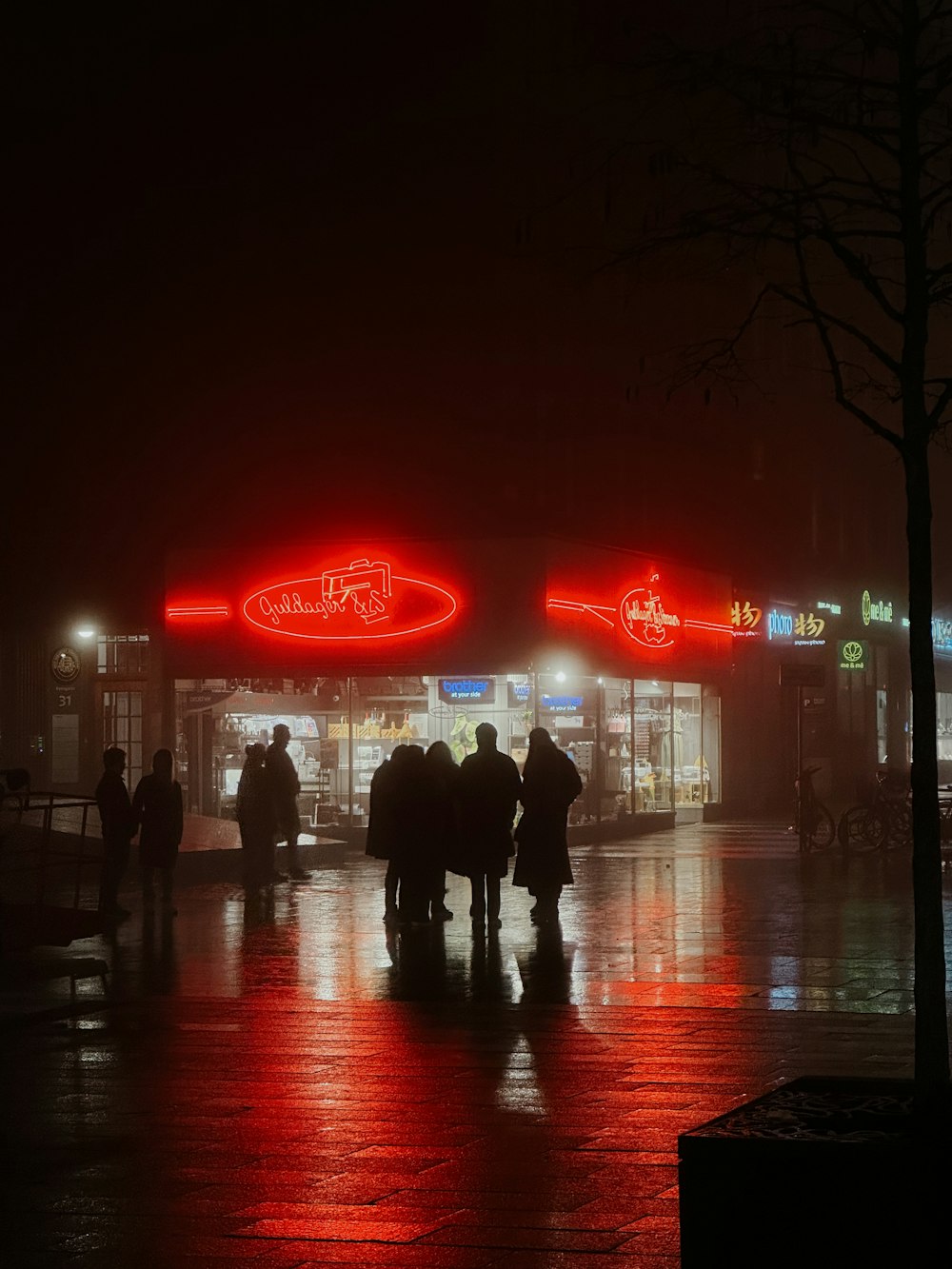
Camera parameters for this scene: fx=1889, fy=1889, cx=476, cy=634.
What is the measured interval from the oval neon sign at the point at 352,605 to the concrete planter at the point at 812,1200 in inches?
1049


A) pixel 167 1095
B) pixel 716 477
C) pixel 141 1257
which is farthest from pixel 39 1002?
pixel 716 477

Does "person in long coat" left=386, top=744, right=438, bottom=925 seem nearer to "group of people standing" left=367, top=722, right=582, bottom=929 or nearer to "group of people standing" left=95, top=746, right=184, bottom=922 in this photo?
"group of people standing" left=367, top=722, right=582, bottom=929

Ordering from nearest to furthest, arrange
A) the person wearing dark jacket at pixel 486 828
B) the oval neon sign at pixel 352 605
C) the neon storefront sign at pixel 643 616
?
the person wearing dark jacket at pixel 486 828
the oval neon sign at pixel 352 605
the neon storefront sign at pixel 643 616

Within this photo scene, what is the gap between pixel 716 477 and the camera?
43.6m

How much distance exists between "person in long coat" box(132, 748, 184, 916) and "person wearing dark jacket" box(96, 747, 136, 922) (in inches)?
6.3

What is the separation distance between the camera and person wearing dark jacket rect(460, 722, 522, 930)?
1759cm

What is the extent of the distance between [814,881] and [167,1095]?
14.7 m

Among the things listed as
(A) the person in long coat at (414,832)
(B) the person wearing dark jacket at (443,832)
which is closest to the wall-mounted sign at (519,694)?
(B) the person wearing dark jacket at (443,832)

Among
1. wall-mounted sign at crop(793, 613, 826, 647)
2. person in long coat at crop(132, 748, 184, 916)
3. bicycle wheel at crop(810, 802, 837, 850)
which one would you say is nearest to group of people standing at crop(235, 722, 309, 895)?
person in long coat at crop(132, 748, 184, 916)

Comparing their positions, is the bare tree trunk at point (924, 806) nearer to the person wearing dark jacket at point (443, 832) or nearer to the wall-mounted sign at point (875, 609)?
the person wearing dark jacket at point (443, 832)

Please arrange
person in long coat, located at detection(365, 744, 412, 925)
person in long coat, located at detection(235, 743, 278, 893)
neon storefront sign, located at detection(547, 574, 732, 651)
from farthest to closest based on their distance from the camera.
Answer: neon storefront sign, located at detection(547, 574, 732, 651) < person in long coat, located at detection(235, 743, 278, 893) < person in long coat, located at detection(365, 744, 412, 925)

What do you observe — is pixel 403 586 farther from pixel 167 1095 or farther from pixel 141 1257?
pixel 141 1257

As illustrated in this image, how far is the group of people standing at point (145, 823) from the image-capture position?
747 inches

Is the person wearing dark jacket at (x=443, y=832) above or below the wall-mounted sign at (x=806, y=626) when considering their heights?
below
